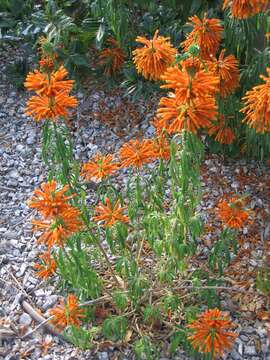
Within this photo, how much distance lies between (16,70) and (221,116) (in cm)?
161

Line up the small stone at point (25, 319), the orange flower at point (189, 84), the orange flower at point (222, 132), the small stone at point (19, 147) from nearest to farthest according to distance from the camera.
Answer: the orange flower at point (189, 84) < the small stone at point (25, 319) < the orange flower at point (222, 132) < the small stone at point (19, 147)

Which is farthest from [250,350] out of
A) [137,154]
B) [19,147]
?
[19,147]

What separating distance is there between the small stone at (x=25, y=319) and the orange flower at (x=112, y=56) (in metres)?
1.73


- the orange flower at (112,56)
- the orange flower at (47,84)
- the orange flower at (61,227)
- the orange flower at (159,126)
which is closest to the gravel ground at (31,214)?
the orange flower at (112,56)

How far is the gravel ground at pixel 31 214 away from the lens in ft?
8.10

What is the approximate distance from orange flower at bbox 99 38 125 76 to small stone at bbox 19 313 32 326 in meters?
1.73

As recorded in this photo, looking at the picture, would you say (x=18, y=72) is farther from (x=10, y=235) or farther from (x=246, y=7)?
(x=246, y=7)

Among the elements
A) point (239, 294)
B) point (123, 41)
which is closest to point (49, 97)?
point (239, 294)

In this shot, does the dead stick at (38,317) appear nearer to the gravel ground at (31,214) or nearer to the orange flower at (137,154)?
the gravel ground at (31,214)

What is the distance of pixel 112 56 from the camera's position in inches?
144

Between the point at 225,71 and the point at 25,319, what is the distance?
52.0 inches

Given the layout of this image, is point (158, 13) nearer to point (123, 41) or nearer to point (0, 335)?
point (123, 41)

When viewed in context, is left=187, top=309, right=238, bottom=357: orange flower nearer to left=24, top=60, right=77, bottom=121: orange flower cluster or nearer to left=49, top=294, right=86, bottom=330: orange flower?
left=49, top=294, right=86, bottom=330: orange flower

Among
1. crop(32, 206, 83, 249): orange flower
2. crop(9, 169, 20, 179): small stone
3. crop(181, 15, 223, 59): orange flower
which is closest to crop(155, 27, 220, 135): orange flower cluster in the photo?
crop(32, 206, 83, 249): orange flower
